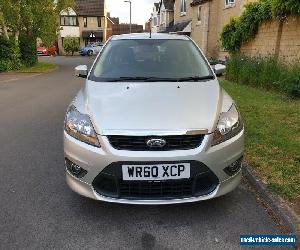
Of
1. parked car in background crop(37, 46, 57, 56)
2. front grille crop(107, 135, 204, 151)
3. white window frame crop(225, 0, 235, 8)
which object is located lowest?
parked car in background crop(37, 46, 57, 56)

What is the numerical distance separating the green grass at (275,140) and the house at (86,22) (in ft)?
167

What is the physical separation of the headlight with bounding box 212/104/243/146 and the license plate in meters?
0.38

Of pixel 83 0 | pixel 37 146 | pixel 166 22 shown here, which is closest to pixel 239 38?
pixel 37 146

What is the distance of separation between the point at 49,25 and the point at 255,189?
845 inches

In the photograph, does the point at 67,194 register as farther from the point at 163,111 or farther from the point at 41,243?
the point at 163,111

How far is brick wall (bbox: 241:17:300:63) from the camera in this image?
1134 centimetres

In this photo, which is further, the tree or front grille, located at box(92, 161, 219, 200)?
the tree

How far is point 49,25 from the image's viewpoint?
22766 millimetres

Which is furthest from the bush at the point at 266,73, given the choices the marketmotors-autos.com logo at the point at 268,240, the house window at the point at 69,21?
the house window at the point at 69,21

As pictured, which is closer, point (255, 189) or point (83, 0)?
point (255, 189)

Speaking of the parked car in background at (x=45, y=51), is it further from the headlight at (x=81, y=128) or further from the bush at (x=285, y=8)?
the headlight at (x=81, y=128)

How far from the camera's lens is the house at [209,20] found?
24.5 metres

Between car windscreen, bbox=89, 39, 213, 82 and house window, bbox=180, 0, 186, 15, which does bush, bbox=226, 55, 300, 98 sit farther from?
house window, bbox=180, 0, 186, 15

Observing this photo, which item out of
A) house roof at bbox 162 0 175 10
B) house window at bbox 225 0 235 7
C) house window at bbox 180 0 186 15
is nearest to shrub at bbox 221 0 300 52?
house window at bbox 225 0 235 7
